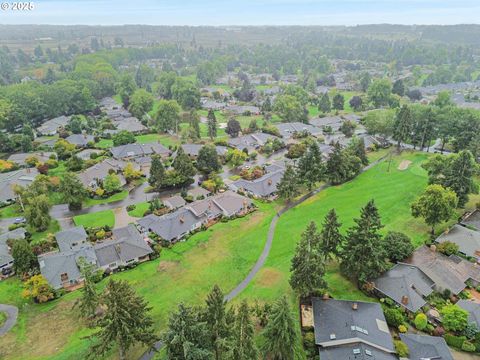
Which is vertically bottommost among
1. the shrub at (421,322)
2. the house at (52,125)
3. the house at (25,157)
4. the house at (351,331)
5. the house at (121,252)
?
the house at (52,125)

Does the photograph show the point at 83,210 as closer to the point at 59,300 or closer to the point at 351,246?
the point at 59,300

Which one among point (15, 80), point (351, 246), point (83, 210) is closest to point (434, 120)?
point (351, 246)

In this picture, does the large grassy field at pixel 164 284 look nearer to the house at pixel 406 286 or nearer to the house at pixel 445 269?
the house at pixel 406 286

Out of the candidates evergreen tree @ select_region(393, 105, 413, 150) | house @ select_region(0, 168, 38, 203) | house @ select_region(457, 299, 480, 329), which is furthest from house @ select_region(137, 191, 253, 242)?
evergreen tree @ select_region(393, 105, 413, 150)

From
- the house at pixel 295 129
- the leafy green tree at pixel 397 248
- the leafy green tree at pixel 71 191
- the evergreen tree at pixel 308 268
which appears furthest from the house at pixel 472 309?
the house at pixel 295 129

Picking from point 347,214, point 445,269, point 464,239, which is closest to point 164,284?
point 347,214

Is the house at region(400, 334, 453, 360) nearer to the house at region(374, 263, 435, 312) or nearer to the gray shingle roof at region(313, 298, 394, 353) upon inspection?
the gray shingle roof at region(313, 298, 394, 353)

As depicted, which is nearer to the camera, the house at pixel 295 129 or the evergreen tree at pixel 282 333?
the evergreen tree at pixel 282 333
